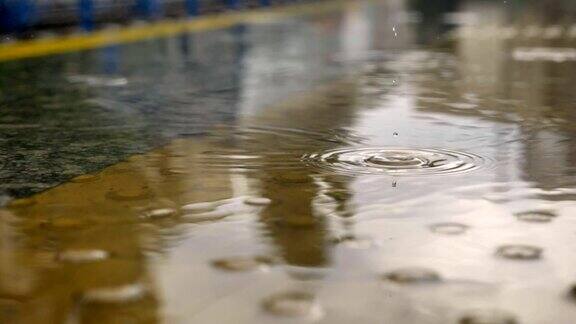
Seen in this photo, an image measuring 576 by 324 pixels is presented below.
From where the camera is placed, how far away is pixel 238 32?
46.4ft

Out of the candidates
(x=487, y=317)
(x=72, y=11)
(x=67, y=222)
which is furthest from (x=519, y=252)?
(x=72, y=11)

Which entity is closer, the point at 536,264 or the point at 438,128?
the point at 536,264

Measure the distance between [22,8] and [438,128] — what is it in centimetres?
733

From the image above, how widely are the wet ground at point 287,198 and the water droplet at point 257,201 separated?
10 mm

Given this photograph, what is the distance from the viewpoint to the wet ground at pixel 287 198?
256 cm

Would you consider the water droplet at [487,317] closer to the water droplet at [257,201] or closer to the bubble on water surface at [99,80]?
the water droplet at [257,201]

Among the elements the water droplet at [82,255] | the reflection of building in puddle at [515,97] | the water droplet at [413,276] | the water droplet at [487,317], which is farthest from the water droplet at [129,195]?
the water droplet at [487,317]

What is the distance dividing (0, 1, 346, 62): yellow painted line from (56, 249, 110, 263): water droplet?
280 inches

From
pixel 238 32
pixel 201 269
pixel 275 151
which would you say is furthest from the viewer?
pixel 238 32

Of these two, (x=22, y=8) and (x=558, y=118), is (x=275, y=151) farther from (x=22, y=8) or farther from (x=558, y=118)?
(x=22, y=8)

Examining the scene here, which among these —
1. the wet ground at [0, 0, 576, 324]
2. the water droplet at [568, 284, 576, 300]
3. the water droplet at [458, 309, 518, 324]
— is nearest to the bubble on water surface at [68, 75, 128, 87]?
the wet ground at [0, 0, 576, 324]

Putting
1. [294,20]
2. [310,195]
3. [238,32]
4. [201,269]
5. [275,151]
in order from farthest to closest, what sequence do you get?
[294,20]
[238,32]
[275,151]
[310,195]
[201,269]

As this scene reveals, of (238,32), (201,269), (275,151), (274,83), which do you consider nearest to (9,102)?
(274,83)

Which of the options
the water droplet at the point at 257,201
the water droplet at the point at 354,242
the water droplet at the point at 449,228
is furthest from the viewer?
the water droplet at the point at 257,201
